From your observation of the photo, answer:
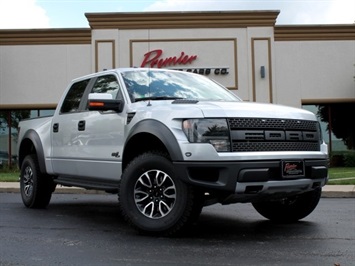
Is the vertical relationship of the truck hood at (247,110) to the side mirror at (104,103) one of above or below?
below

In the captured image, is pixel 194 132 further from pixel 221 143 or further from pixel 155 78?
pixel 155 78

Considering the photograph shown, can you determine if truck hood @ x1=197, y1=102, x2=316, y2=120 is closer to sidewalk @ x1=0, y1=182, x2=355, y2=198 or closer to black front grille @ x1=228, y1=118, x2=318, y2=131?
black front grille @ x1=228, y1=118, x2=318, y2=131

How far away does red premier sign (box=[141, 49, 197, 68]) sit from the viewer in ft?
65.7

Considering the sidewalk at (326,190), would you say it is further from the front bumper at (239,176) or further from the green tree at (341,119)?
the green tree at (341,119)

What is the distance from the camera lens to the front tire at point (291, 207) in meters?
5.83

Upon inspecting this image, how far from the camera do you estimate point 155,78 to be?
6.06m

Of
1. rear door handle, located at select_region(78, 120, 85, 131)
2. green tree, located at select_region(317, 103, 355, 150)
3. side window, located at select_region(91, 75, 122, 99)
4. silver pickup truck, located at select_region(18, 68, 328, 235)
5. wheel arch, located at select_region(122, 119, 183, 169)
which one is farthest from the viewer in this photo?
green tree, located at select_region(317, 103, 355, 150)

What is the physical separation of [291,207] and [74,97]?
10.9ft

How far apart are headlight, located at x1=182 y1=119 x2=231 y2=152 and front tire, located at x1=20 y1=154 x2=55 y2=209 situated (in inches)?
132

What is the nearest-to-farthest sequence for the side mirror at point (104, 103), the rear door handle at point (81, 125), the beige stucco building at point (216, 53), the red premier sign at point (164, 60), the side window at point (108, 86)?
the side mirror at point (104, 103)
the side window at point (108, 86)
the rear door handle at point (81, 125)
the beige stucco building at point (216, 53)
the red premier sign at point (164, 60)

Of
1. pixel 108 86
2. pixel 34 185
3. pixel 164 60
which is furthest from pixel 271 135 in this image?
pixel 164 60

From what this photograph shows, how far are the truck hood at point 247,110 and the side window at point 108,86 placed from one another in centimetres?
130

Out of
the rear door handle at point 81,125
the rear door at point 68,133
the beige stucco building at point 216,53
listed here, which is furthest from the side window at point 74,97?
the beige stucco building at point 216,53

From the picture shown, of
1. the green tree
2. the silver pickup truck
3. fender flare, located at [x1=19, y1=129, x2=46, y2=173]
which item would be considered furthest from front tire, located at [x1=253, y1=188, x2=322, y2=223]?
the green tree
